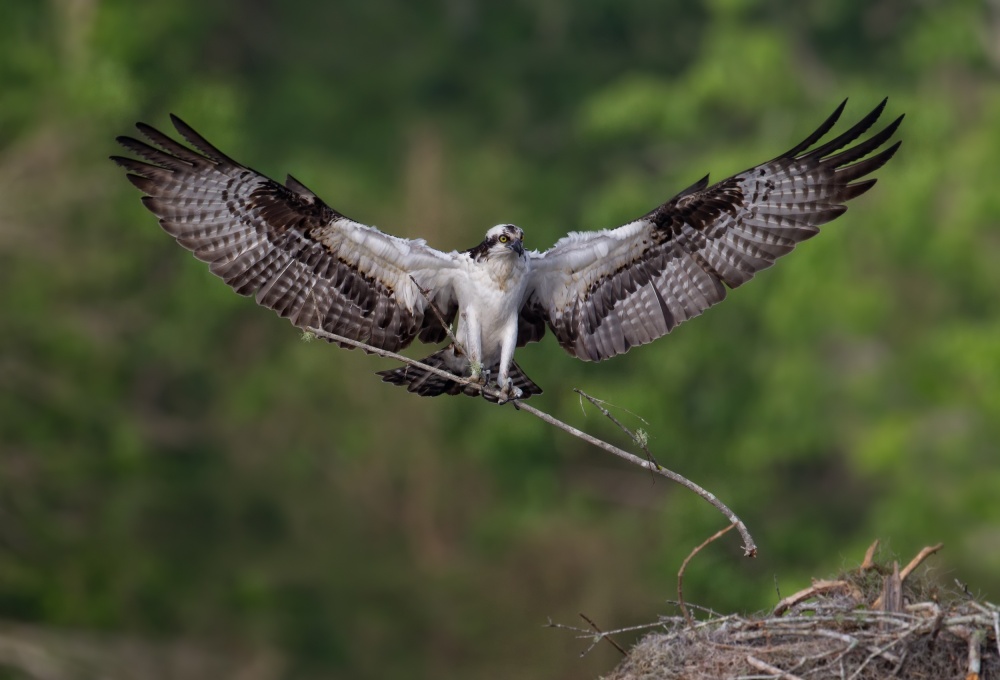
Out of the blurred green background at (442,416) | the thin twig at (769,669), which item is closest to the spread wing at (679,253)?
the thin twig at (769,669)

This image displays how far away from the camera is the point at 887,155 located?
977 cm

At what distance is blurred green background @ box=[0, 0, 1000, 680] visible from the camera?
25.6 meters

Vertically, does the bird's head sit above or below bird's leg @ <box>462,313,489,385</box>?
above

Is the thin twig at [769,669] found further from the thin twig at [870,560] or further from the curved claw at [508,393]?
the curved claw at [508,393]

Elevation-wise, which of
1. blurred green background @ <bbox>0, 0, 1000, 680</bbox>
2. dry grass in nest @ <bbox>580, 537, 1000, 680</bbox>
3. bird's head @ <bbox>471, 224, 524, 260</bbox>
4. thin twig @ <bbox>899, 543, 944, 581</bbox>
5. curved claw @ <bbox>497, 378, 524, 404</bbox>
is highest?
blurred green background @ <bbox>0, 0, 1000, 680</bbox>

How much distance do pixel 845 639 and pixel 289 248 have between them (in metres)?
4.06

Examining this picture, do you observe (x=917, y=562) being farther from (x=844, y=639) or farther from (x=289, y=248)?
(x=289, y=248)

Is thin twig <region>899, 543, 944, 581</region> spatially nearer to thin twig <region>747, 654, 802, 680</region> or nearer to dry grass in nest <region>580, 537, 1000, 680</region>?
dry grass in nest <region>580, 537, 1000, 680</region>

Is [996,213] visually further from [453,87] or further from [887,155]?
[887,155]

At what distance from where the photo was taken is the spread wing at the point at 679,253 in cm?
1072

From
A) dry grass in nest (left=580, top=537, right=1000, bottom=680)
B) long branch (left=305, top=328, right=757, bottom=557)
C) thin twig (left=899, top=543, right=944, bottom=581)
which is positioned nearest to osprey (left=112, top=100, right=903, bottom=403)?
long branch (left=305, top=328, right=757, bottom=557)

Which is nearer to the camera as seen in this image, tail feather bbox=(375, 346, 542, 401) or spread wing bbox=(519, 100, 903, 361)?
tail feather bbox=(375, 346, 542, 401)

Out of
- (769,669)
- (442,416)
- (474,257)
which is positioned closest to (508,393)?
(474,257)

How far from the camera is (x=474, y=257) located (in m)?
10.6
